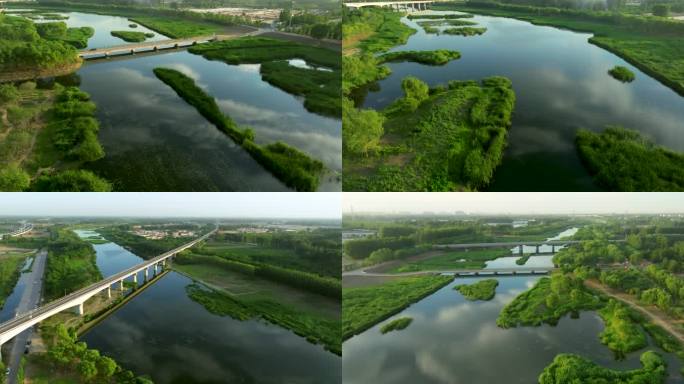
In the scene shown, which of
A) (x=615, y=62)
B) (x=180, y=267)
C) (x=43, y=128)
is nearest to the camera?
(x=43, y=128)

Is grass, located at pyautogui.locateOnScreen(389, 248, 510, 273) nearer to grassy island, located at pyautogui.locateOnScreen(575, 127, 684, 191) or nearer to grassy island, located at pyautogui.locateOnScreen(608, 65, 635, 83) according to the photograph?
grassy island, located at pyautogui.locateOnScreen(575, 127, 684, 191)

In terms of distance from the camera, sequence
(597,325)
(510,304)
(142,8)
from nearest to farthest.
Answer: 1. (597,325)
2. (510,304)
3. (142,8)

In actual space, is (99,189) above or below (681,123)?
below

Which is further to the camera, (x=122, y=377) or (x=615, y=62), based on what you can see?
(x=615, y=62)

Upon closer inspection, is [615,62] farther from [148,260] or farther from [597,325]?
[148,260]

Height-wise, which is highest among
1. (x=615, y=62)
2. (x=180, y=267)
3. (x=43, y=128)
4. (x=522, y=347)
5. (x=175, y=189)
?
(x=615, y=62)

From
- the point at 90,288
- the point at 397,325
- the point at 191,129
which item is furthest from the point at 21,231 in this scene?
the point at 397,325

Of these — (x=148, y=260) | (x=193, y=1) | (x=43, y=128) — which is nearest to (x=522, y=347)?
(x=148, y=260)
